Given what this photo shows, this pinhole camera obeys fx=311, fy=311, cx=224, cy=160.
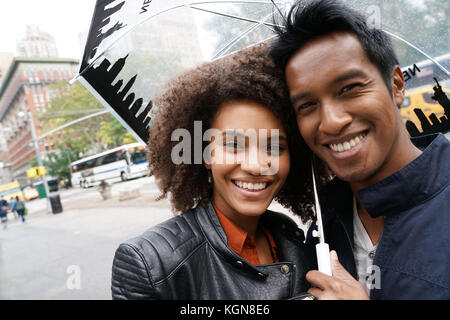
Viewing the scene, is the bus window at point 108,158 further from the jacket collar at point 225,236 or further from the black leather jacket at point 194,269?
the black leather jacket at point 194,269

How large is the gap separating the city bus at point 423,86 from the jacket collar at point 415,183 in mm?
947

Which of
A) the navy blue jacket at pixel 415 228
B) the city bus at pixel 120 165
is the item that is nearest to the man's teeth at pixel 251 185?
the navy blue jacket at pixel 415 228

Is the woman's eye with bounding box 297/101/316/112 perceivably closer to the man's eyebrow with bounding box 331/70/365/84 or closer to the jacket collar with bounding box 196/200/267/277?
the man's eyebrow with bounding box 331/70/365/84

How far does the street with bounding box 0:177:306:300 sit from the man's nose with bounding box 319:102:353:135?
15.1ft

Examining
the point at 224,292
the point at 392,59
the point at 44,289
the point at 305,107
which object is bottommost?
the point at 44,289

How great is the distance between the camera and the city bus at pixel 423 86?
2.30 m

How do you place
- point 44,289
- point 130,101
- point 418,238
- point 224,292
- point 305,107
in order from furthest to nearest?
point 44,289
point 130,101
point 305,107
point 224,292
point 418,238

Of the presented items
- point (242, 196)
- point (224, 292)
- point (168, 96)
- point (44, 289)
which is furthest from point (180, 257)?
point (44, 289)

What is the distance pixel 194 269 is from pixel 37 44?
42778 millimetres

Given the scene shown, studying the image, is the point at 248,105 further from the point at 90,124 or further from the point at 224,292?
the point at 90,124

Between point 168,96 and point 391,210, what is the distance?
148 cm

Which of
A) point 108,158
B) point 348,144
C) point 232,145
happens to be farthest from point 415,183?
point 108,158

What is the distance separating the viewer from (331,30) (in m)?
1.56

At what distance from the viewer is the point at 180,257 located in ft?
4.64
